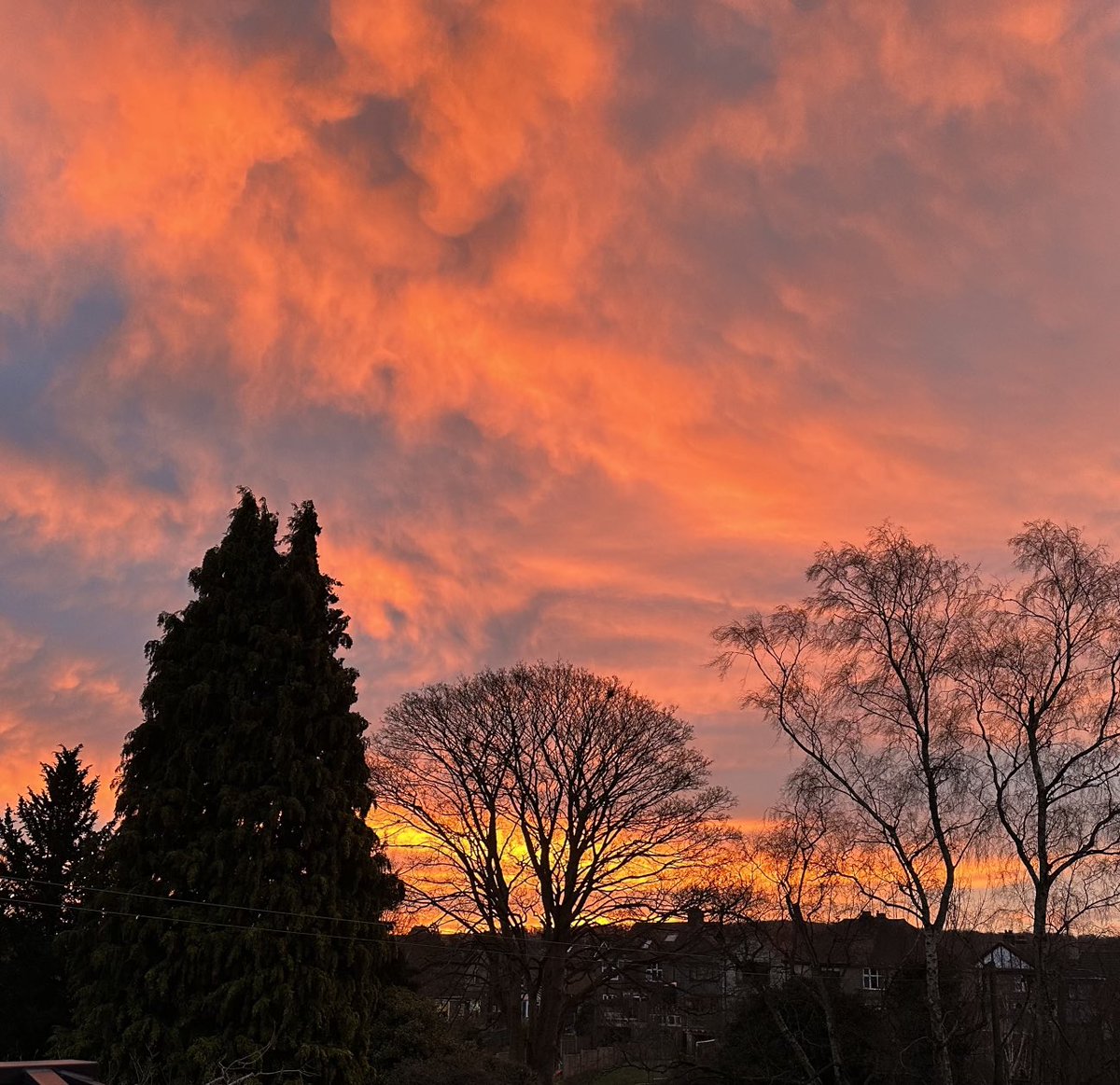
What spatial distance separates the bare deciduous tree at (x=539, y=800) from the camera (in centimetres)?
3000

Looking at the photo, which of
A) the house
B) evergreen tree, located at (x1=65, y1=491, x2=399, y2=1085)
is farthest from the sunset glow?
the house

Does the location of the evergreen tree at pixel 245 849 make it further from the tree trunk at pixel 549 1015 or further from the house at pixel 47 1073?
the house at pixel 47 1073

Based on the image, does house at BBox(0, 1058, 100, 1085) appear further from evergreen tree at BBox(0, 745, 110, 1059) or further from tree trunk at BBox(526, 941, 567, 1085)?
tree trunk at BBox(526, 941, 567, 1085)

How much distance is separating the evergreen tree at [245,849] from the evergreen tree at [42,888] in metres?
2.15

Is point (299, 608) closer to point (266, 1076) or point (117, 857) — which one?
point (117, 857)

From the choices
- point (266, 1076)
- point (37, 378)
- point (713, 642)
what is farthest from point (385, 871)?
point (37, 378)

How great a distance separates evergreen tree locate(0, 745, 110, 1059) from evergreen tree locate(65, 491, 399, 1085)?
2154mm

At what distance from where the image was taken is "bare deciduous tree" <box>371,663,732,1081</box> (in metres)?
30.0

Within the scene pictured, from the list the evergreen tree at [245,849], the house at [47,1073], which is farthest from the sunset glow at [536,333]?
the house at [47,1073]

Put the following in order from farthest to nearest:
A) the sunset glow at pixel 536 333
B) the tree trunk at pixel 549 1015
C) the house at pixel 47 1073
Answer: the tree trunk at pixel 549 1015 → the sunset glow at pixel 536 333 → the house at pixel 47 1073

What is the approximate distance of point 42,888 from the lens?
26.4m

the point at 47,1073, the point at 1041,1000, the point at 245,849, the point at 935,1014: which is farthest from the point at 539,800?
the point at 47,1073

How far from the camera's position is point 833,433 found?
2111 cm

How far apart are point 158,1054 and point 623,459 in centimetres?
1577
